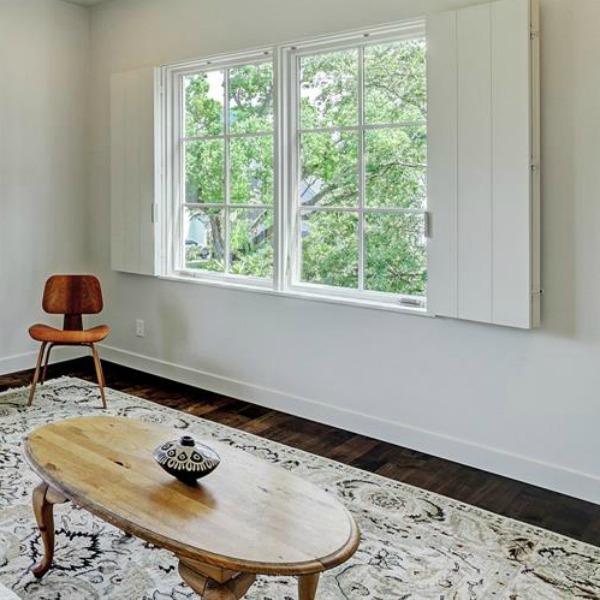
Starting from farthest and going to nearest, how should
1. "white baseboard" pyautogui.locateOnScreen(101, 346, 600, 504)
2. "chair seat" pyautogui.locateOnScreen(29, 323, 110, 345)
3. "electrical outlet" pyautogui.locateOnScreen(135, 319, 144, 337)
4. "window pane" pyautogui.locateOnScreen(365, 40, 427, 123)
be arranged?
"electrical outlet" pyautogui.locateOnScreen(135, 319, 144, 337) < "chair seat" pyautogui.locateOnScreen(29, 323, 110, 345) < "window pane" pyautogui.locateOnScreen(365, 40, 427, 123) < "white baseboard" pyautogui.locateOnScreen(101, 346, 600, 504)

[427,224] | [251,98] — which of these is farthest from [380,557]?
[251,98]

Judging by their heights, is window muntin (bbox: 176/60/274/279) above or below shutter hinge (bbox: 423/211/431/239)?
above

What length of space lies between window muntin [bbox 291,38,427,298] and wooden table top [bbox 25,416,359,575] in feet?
5.06

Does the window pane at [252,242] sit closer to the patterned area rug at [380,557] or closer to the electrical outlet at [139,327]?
the electrical outlet at [139,327]

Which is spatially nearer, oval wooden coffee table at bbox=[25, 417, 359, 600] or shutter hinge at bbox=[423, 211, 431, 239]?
oval wooden coffee table at bbox=[25, 417, 359, 600]

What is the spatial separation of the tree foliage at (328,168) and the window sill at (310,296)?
10 centimetres

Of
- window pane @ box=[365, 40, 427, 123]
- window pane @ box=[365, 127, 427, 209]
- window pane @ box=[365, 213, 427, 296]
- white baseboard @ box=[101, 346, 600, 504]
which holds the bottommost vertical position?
white baseboard @ box=[101, 346, 600, 504]

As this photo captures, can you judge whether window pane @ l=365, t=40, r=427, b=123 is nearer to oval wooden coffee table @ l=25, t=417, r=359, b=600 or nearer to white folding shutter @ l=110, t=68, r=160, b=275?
white folding shutter @ l=110, t=68, r=160, b=275

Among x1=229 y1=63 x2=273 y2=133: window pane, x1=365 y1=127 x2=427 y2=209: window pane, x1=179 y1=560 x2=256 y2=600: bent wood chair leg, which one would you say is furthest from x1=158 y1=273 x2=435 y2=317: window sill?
x1=179 y1=560 x2=256 y2=600: bent wood chair leg

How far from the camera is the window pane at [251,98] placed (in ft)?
11.7

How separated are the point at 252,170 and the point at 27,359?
84.9 inches

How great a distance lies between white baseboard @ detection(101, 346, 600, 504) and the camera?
259 cm

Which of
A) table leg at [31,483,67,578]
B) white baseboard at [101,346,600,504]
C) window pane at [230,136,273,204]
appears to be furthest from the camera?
window pane at [230,136,273,204]

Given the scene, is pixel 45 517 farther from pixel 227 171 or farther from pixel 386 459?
pixel 227 171
